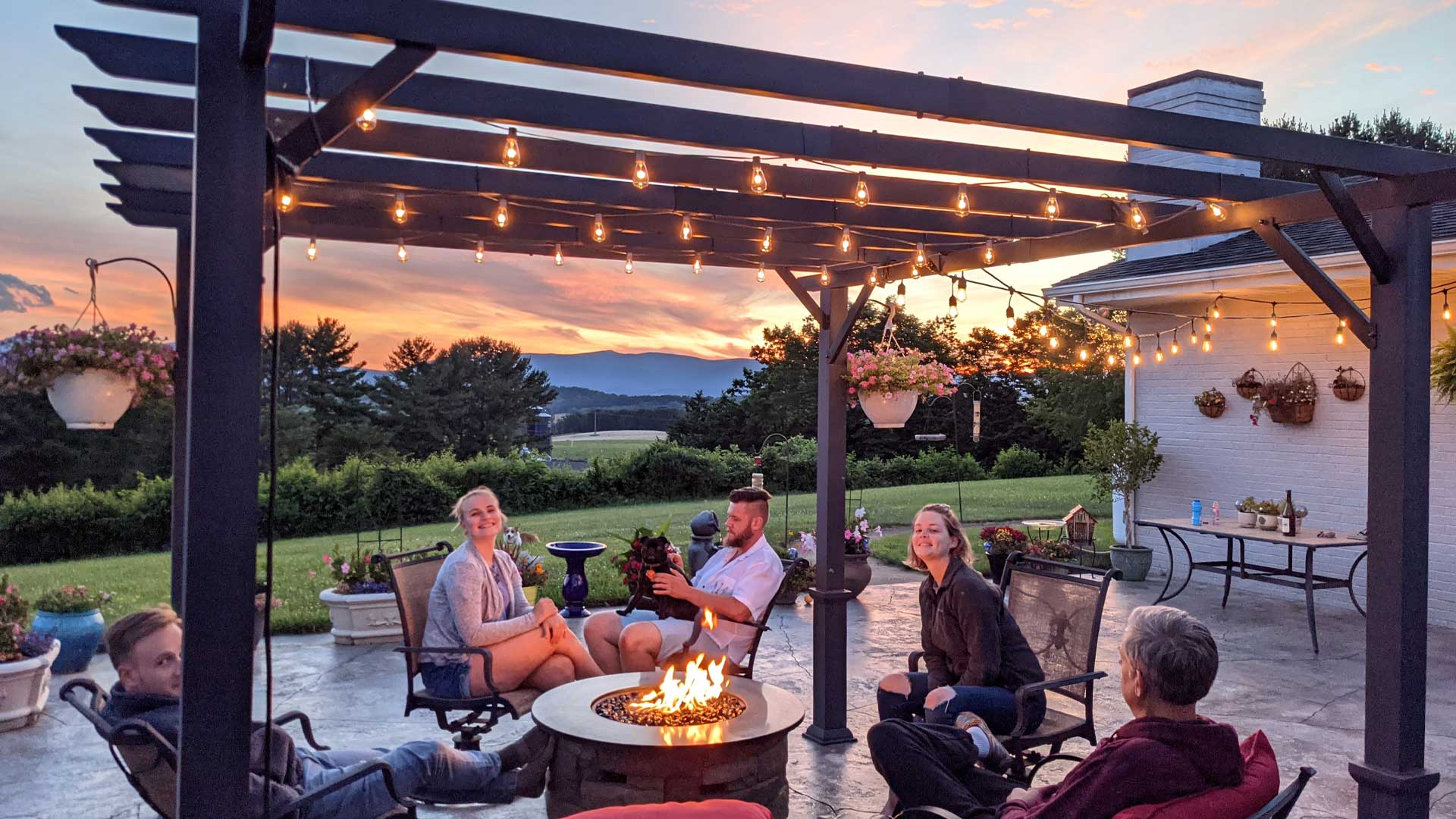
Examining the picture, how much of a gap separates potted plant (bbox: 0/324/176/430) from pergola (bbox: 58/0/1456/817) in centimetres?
17

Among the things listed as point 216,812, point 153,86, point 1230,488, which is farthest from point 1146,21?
point 216,812

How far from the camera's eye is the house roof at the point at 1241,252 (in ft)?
29.9

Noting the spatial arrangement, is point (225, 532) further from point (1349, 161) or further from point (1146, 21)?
point (1146, 21)

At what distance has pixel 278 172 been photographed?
7.34 feet

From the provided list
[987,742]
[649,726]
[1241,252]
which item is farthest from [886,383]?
[1241,252]

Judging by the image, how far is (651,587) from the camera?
208 inches

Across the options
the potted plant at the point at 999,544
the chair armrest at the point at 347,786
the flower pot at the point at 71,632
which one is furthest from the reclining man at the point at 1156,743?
the potted plant at the point at 999,544

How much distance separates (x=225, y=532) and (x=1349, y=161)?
3.67 meters

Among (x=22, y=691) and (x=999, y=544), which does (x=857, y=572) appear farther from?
(x=22, y=691)

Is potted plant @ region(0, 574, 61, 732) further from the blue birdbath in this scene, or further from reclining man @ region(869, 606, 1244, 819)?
reclining man @ region(869, 606, 1244, 819)

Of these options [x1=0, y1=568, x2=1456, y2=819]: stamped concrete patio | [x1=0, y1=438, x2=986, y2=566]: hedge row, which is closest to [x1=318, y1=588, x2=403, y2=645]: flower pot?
[x1=0, y1=568, x2=1456, y2=819]: stamped concrete patio

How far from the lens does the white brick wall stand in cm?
870

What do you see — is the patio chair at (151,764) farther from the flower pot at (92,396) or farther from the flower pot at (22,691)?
the flower pot at (22,691)

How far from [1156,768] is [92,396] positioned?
4965mm
